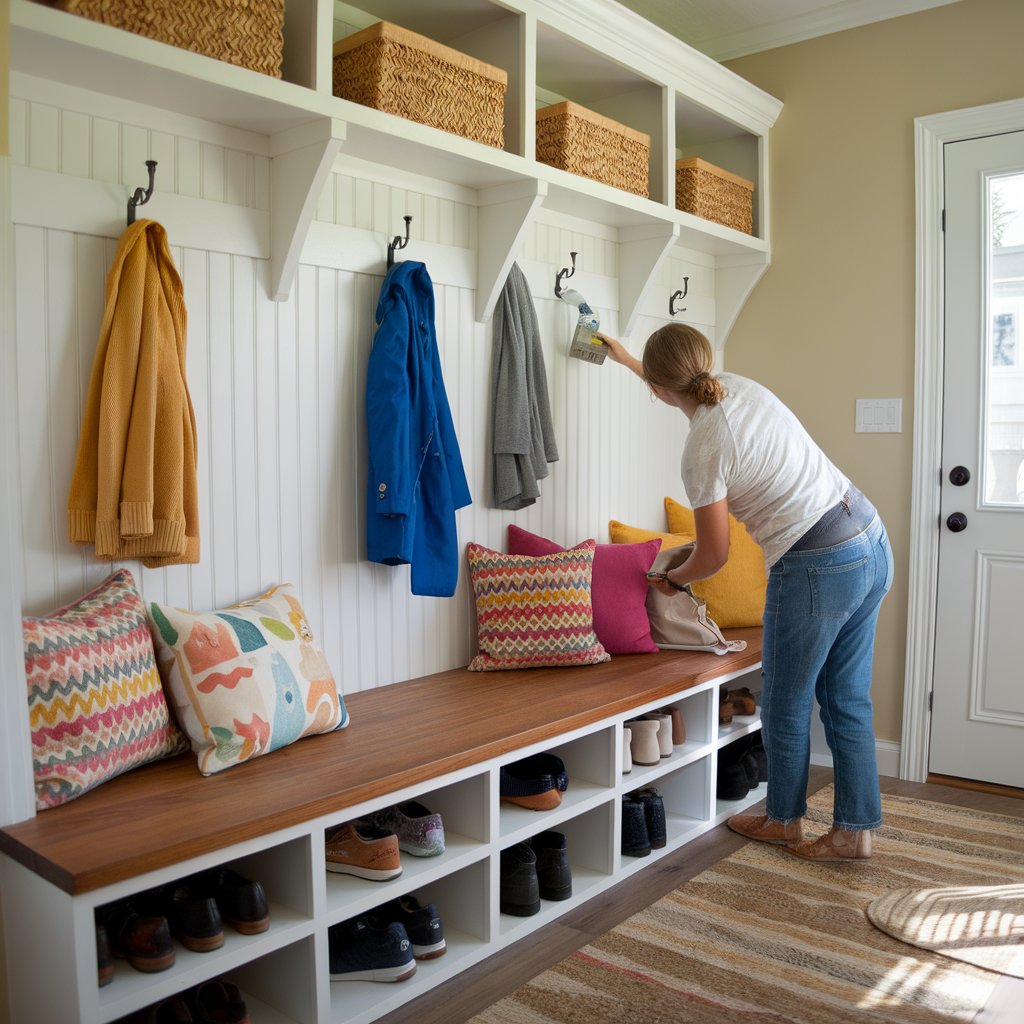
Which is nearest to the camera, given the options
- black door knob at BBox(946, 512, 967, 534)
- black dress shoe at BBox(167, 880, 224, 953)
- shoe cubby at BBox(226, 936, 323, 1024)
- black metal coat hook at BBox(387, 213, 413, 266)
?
black dress shoe at BBox(167, 880, 224, 953)

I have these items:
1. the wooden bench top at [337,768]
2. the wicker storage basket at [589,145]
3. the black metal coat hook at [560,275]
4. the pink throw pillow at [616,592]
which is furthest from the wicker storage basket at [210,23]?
the pink throw pillow at [616,592]

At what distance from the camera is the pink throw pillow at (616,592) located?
301 cm

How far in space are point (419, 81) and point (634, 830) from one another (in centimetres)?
188

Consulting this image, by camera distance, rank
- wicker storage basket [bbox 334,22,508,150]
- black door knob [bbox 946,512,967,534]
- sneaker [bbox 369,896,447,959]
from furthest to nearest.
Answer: black door knob [bbox 946,512,967,534]
wicker storage basket [bbox 334,22,508,150]
sneaker [bbox 369,896,447,959]

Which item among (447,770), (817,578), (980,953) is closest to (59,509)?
(447,770)

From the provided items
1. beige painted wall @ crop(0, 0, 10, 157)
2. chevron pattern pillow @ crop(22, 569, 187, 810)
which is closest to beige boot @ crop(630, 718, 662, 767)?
chevron pattern pillow @ crop(22, 569, 187, 810)

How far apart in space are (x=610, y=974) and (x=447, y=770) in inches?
21.6

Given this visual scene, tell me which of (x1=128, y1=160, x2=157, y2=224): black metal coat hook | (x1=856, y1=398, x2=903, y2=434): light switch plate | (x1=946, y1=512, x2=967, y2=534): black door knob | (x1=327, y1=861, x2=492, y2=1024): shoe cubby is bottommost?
(x1=327, y1=861, x2=492, y2=1024): shoe cubby

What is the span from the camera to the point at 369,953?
6.64ft

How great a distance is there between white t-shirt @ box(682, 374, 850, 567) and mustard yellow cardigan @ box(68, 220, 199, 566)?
1.20 meters

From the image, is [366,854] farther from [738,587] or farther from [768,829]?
[738,587]

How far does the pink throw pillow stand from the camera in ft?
9.89

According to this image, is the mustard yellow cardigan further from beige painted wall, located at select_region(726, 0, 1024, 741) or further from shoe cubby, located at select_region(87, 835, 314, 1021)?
beige painted wall, located at select_region(726, 0, 1024, 741)

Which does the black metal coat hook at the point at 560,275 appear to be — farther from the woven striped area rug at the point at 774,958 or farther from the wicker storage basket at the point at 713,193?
the woven striped area rug at the point at 774,958
